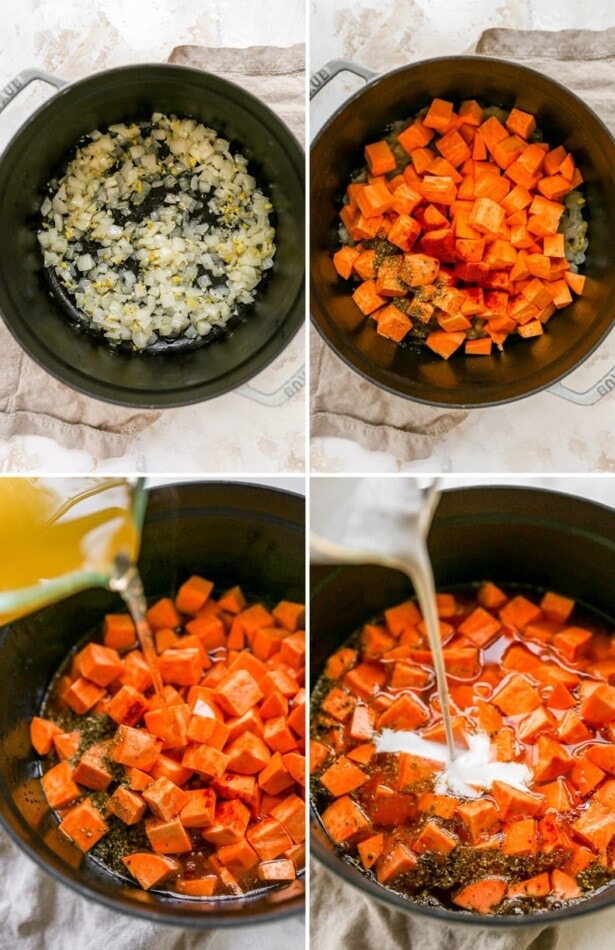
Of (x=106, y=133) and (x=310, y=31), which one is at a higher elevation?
(x=310, y=31)

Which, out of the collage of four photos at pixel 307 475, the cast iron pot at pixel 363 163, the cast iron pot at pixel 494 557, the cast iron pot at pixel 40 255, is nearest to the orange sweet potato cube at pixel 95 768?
the collage of four photos at pixel 307 475

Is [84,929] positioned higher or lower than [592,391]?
lower

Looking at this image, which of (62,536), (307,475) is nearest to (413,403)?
(307,475)

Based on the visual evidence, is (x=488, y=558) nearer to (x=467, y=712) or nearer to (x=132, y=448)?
(x=467, y=712)

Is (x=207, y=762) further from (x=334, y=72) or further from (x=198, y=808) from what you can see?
(x=334, y=72)

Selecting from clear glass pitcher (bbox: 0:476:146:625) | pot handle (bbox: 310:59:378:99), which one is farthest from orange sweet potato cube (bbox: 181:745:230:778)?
pot handle (bbox: 310:59:378:99)

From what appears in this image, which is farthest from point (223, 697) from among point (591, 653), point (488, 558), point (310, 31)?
point (310, 31)

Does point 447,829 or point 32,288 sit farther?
point 32,288

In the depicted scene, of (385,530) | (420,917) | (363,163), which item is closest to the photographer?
(420,917)
